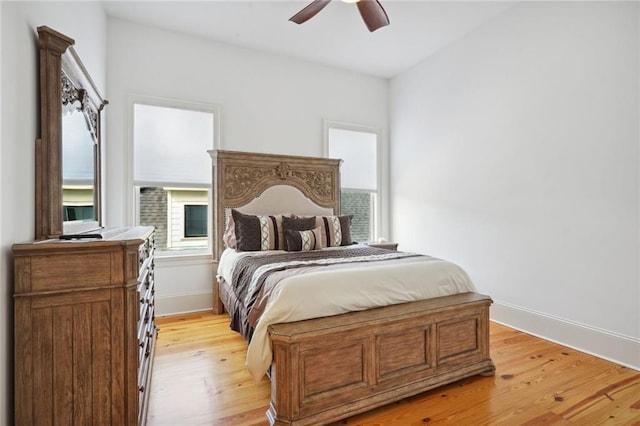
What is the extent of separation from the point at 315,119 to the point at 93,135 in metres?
2.72

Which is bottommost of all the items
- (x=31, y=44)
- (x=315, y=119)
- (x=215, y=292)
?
(x=215, y=292)

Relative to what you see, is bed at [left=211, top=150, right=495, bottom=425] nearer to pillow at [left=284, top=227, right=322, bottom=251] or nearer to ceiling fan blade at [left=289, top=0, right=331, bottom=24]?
pillow at [left=284, top=227, right=322, bottom=251]

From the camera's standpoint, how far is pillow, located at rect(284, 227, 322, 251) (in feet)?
10.6

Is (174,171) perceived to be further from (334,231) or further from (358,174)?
(358,174)

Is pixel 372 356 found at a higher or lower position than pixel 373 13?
lower

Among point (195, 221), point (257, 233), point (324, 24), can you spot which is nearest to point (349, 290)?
point (257, 233)

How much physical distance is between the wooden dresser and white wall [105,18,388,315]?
7.17ft

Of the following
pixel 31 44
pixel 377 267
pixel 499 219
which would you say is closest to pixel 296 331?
pixel 377 267

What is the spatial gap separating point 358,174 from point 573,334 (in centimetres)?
316

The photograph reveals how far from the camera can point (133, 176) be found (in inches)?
138

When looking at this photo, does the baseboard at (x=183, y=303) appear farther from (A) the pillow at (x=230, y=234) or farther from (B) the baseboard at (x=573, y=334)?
(B) the baseboard at (x=573, y=334)

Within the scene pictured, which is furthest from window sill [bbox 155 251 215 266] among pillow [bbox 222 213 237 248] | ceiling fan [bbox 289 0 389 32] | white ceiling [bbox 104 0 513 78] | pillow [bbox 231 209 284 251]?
ceiling fan [bbox 289 0 389 32]

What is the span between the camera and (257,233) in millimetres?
3307

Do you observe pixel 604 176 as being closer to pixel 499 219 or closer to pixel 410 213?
pixel 499 219
